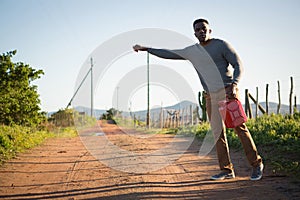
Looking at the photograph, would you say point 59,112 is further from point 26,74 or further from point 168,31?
point 168,31

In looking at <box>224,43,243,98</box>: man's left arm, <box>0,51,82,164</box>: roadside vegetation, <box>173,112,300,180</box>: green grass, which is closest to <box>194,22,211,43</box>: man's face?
<box>224,43,243,98</box>: man's left arm

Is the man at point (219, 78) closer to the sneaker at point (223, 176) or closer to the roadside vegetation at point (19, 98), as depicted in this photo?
the sneaker at point (223, 176)

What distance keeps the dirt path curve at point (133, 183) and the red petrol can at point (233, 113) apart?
77 cm

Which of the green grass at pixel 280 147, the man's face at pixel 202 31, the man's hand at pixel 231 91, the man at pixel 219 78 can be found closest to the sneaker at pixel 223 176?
the man at pixel 219 78

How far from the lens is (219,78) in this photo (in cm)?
453

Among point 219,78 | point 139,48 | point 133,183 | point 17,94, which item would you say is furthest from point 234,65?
point 17,94

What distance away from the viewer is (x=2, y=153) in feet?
25.3

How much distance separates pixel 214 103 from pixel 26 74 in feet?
38.3

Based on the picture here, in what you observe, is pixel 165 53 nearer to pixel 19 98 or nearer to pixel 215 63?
pixel 215 63

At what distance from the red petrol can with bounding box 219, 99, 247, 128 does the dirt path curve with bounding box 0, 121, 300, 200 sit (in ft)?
2.53

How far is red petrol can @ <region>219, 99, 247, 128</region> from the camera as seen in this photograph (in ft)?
14.5

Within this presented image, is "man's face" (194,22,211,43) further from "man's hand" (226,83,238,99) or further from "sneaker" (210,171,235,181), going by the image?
"sneaker" (210,171,235,181)

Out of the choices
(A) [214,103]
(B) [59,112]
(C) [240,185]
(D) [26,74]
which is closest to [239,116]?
(A) [214,103]

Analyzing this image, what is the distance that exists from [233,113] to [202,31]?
3.71ft
